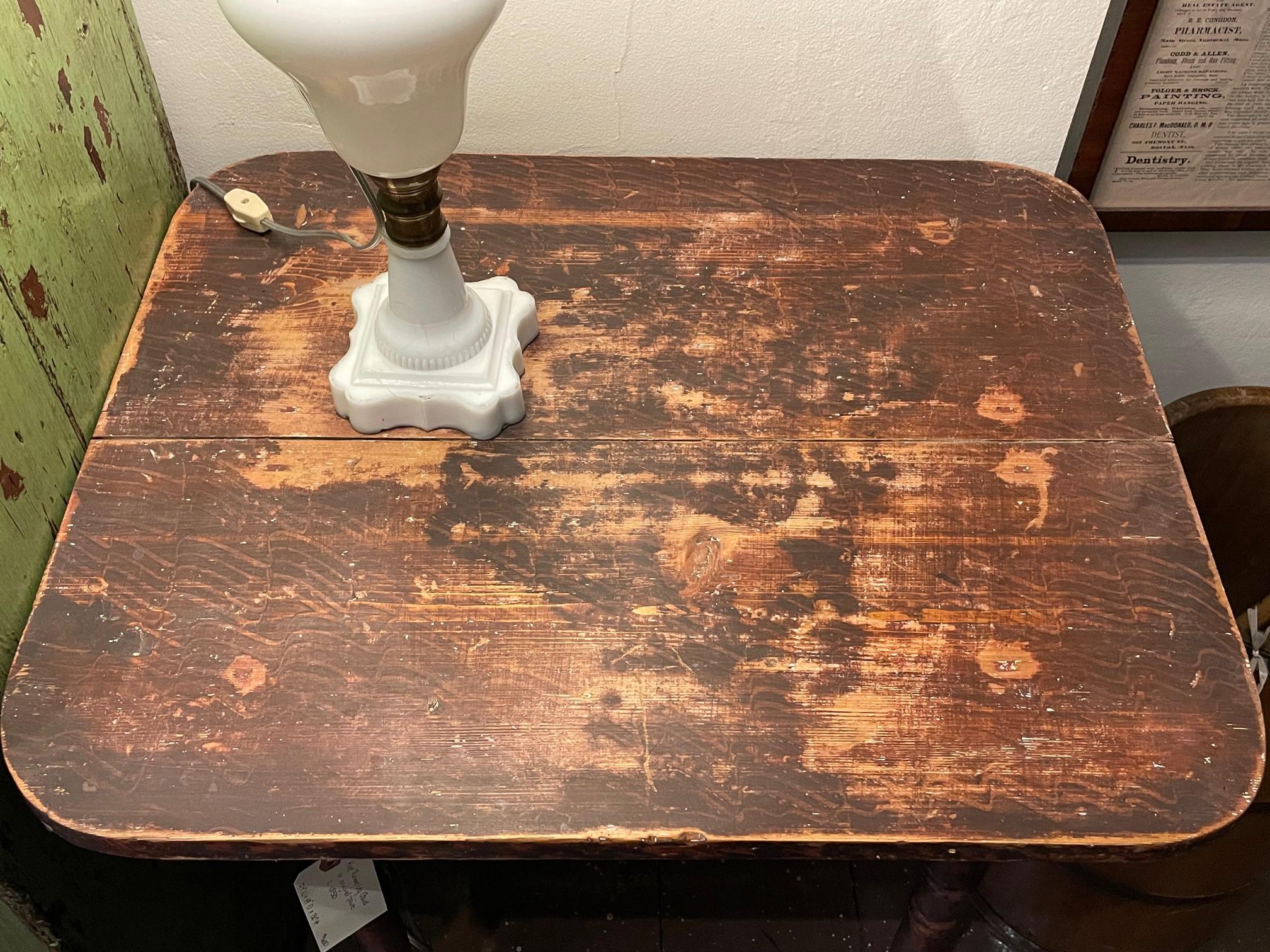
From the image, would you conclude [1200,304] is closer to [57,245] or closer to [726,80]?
[726,80]

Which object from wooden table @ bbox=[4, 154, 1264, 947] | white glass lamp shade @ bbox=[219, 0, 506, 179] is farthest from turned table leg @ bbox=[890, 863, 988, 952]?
white glass lamp shade @ bbox=[219, 0, 506, 179]

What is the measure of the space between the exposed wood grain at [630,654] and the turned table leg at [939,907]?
0.22m

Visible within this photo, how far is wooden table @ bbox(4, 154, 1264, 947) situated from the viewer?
2.01 ft

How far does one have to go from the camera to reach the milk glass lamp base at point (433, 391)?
0.77 meters

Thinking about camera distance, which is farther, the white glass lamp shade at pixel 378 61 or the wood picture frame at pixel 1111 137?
the wood picture frame at pixel 1111 137

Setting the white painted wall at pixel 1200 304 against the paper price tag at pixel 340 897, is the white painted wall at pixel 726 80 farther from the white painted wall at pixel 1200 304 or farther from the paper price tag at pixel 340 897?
the paper price tag at pixel 340 897

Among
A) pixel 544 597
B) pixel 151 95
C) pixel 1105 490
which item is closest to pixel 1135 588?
pixel 1105 490

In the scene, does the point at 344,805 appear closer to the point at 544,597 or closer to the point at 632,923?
the point at 544,597

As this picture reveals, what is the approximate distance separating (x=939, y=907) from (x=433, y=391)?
0.58 m

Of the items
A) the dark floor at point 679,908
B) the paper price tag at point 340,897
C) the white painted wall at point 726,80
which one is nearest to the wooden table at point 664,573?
the white painted wall at point 726,80

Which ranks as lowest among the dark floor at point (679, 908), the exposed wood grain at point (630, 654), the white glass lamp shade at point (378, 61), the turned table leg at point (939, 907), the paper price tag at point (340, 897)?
the dark floor at point (679, 908)

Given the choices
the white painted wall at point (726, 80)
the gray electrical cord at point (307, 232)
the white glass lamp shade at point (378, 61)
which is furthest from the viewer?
the white painted wall at point (726, 80)

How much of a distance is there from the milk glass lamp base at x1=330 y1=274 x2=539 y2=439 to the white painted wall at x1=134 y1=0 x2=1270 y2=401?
34cm

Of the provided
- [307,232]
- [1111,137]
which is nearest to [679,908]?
[307,232]
